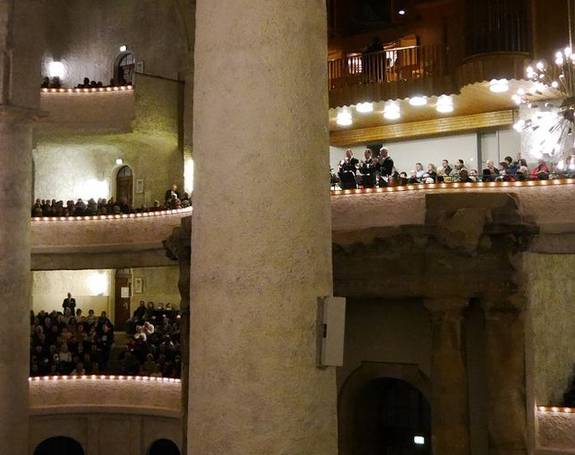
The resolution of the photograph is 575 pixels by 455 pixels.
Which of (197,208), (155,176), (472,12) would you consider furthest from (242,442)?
(155,176)

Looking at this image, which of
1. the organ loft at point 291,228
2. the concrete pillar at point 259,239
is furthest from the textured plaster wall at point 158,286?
the concrete pillar at point 259,239

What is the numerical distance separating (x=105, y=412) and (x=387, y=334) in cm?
928

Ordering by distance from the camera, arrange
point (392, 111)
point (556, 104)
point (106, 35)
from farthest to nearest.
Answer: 1. point (106, 35)
2. point (392, 111)
3. point (556, 104)

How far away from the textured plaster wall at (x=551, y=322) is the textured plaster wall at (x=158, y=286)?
47.3 feet

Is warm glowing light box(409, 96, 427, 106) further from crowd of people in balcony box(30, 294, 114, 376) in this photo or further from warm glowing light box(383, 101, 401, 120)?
crowd of people in balcony box(30, 294, 114, 376)

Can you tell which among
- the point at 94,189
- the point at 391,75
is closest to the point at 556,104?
the point at 391,75

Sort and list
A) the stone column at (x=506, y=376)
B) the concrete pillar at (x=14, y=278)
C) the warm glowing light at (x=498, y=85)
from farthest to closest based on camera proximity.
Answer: the warm glowing light at (x=498, y=85) < the concrete pillar at (x=14, y=278) < the stone column at (x=506, y=376)

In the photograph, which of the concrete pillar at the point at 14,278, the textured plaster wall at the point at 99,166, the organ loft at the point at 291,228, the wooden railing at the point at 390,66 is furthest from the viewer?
the textured plaster wall at the point at 99,166

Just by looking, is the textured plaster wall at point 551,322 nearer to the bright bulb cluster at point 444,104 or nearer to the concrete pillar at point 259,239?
the bright bulb cluster at point 444,104

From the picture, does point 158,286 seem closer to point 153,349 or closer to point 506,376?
point 153,349

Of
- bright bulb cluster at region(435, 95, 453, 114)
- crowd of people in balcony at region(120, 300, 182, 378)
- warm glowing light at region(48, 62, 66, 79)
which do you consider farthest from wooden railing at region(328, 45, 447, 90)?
warm glowing light at region(48, 62, 66, 79)

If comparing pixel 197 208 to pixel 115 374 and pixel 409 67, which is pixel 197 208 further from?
pixel 115 374

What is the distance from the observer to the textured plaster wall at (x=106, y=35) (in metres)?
28.9

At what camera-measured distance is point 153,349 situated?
22.2 m
